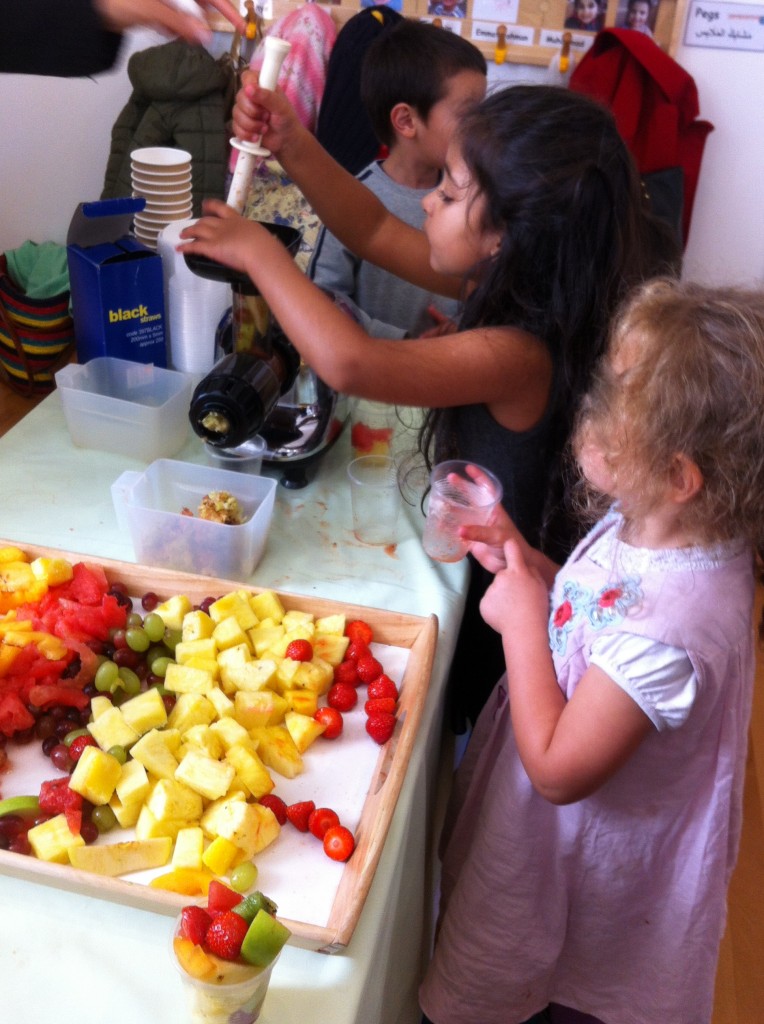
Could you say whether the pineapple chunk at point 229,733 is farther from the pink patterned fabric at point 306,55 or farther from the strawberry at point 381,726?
the pink patterned fabric at point 306,55

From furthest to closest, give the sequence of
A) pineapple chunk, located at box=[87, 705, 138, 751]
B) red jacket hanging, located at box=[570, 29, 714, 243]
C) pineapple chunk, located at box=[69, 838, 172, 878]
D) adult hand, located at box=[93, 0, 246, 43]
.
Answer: red jacket hanging, located at box=[570, 29, 714, 243] → adult hand, located at box=[93, 0, 246, 43] → pineapple chunk, located at box=[87, 705, 138, 751] → pineapple chunk, located at box=[69, 838, 172, 878]

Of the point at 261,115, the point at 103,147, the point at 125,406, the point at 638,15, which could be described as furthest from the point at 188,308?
the point at 638,15

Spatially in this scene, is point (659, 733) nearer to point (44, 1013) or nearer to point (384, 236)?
point (44, 1013)

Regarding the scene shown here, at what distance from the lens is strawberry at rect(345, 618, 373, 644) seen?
96 centimetres

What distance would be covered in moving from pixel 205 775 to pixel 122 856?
0.10 meters

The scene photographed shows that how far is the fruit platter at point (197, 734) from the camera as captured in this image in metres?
0.71

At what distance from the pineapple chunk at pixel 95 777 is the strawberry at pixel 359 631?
12.4 inches

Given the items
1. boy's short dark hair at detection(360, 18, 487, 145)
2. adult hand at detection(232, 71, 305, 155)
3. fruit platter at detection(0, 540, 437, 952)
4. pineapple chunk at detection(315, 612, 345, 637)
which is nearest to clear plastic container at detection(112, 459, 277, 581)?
fruit platter at detection(0, 540, 437, 952)

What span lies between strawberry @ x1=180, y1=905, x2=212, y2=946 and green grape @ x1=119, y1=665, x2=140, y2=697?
1.11 feet

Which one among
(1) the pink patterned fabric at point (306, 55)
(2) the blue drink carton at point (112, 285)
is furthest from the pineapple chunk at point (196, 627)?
(1) the pink patterned fabric at point (306, 55)

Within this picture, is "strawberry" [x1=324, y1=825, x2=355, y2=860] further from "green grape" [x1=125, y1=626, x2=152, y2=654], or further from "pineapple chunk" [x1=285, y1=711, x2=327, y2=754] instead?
"green grape" [x1=125, y1=626, x2=152, y2=654]

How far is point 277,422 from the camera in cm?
121

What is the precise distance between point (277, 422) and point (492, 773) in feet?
1.86

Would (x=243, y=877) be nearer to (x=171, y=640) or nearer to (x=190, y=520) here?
(x=171, y=640)
